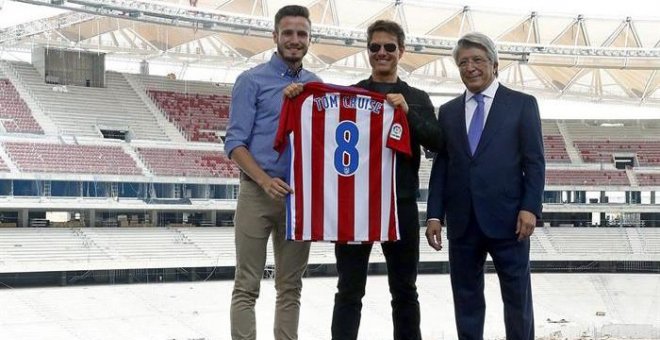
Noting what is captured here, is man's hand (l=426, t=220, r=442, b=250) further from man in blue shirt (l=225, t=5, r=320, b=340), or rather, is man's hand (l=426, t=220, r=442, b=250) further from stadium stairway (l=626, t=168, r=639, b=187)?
stadium stairway (l=626, t=168, r=639, b=187)

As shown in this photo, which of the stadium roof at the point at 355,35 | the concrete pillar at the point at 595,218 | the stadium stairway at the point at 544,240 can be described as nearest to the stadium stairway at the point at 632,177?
the concrete pillar at the point at 595,218

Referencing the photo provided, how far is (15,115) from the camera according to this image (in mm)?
29297

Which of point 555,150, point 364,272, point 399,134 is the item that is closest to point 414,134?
point 399,134

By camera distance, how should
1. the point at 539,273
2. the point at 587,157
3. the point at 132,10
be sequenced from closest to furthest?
the point at 132,10 < the point at 539,273 < the point at 587,157

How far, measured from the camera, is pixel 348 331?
5.23 meters

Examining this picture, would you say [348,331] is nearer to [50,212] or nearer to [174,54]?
[50,212]

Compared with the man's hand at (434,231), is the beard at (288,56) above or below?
above

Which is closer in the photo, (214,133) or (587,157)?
(214,133)

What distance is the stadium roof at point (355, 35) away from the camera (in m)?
30.7

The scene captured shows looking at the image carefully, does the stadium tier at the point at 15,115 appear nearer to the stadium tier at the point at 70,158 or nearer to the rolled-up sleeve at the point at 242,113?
the stadium tier at the point at 70,158

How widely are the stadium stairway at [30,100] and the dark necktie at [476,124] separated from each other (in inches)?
1031

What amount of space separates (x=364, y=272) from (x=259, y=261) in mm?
628

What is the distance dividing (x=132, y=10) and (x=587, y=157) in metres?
21.0

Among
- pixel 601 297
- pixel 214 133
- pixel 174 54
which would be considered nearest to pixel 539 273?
pixel 601 297
